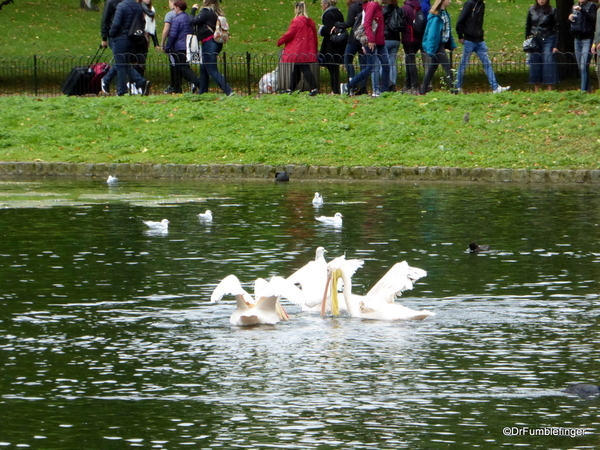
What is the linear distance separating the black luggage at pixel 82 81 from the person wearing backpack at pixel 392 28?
7.17 m

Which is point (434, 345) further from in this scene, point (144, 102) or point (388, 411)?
point (144, 102)

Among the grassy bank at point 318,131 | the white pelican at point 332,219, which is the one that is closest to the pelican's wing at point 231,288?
the white pelican at point 332,219

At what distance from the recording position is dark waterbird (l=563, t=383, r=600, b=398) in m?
6.77

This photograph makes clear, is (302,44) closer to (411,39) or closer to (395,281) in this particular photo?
(411,39)

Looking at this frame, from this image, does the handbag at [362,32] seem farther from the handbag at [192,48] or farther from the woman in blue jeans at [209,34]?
the handbag at [192,48]

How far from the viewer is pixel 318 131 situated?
23328mm

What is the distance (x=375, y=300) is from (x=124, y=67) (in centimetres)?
1923

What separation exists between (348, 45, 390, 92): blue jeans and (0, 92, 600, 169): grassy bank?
66cm

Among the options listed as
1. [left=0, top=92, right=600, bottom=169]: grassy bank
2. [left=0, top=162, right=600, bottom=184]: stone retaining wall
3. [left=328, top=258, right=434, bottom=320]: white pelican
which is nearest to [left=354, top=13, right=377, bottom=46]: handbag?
[left=0, top=92, right=600, bottom=169]: grassy bank

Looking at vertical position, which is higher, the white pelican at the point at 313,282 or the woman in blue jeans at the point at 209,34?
the woman in blue jeans at the point at 209,34

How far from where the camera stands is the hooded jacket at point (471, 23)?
24.8 m

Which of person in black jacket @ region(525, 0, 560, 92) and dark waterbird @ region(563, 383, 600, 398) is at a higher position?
person in black jacket @ region(525, 0, 560, 92)

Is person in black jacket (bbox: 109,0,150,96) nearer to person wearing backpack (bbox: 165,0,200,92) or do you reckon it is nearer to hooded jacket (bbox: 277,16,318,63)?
person wearing backpack (bbox: 165,0,200,92)

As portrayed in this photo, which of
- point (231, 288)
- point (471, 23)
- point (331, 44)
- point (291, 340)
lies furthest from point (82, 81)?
point (291, 340)
